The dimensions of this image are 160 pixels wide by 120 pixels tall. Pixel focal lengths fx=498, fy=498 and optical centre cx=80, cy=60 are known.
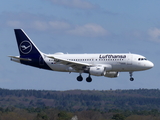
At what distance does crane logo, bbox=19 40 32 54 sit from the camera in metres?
100

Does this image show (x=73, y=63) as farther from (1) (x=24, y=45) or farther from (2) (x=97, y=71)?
(1) (x=24, y=45)

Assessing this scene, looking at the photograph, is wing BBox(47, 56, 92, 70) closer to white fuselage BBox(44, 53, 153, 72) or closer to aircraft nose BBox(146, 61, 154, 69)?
white fuselage BBox(44, 53, 153, 72)

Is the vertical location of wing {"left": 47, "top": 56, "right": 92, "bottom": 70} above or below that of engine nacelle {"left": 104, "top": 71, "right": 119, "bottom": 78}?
above

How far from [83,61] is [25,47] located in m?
13.3

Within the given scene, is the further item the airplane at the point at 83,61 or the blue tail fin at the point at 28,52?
the blue tail fin at the point at 28,52

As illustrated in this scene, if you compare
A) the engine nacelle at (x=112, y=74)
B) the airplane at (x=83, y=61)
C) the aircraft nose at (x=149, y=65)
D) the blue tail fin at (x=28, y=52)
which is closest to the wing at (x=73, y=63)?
the airplane at (x=83, y=61)

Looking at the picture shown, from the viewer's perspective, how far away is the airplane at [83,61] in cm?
9150

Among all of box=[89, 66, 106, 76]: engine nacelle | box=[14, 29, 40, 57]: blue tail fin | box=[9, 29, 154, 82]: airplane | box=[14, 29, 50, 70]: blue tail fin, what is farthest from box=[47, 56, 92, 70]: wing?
box=[14, 29, 40, 57]: blue tail fin

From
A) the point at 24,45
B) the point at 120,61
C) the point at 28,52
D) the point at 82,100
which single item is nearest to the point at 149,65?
the point at 120,61

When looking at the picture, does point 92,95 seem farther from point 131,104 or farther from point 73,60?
point 73,60

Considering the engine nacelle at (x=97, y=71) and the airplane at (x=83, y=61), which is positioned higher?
the airplane at (x=83, y=61)

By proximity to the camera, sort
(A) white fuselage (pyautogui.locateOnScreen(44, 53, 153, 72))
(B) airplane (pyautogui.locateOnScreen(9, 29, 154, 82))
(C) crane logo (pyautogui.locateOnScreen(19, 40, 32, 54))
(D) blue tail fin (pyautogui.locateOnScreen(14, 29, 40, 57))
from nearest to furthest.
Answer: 1. (A) white fuselage (pyautogui.locateOnScreen(44, 53, 153, 72))
2. (B) airplane (pyautogui.locateOnScreen(9, 29, 154, 82))
3. (D) blue tail fin (pyautogui.locateOnScreen(14, 29, 40, 57))
4. (C) crane logo (pyautogui.locateOnScreen(19, 40, 32, 54))

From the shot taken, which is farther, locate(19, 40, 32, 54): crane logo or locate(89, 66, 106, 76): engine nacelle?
locate(19, 40, 32, 54): crane logo

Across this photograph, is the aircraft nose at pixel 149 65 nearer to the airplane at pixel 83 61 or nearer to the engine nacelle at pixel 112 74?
the airplane at pixel 83 61
